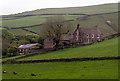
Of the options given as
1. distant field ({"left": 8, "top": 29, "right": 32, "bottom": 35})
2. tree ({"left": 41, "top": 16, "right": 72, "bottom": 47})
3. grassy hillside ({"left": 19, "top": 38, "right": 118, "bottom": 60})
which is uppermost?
tree ({"left": 41, "top": 16, "right": 72, "bottom": 47})

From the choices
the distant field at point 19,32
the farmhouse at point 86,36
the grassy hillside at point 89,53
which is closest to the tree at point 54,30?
the grassy hillside at point 89,53

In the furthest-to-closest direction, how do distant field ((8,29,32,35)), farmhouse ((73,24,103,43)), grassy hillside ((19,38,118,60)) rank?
distant field ((8,29,32,35)), farmhouse ((73,24,103,43)), grassy hillside ((19,38,118,60))

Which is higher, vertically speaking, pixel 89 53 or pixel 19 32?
pixel 19 32

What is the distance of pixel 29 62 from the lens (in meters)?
59.7

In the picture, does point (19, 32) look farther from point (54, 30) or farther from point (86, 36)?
point (54, 30)

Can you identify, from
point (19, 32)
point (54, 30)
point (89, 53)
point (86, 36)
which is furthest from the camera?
point (19, 32)

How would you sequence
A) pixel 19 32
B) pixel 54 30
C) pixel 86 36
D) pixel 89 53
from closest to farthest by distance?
pixel 89 53, pixel 54 30, pixel 86 36, pixel 19 32

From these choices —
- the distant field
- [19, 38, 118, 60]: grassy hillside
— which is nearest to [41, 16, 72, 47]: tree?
[19, 38, 118, 60]: grassy hillside

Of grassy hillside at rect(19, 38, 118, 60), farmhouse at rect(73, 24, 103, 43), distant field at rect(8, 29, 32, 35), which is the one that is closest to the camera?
grassy hillside at rect(19, 38, 118, 60)

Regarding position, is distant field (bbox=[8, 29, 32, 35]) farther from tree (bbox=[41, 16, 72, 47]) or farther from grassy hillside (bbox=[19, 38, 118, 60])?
grassy hillside (bbox=[19, 38, 118, 60])

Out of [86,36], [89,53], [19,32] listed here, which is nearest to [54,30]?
[86,36]

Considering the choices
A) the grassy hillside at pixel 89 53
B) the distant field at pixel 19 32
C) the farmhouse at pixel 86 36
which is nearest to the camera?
the grassy hillside at pixel 89 53

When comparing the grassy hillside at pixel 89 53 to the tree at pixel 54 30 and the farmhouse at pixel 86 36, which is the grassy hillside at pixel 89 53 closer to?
the tree at pixel 54 30

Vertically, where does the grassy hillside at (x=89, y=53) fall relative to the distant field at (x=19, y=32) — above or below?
below
